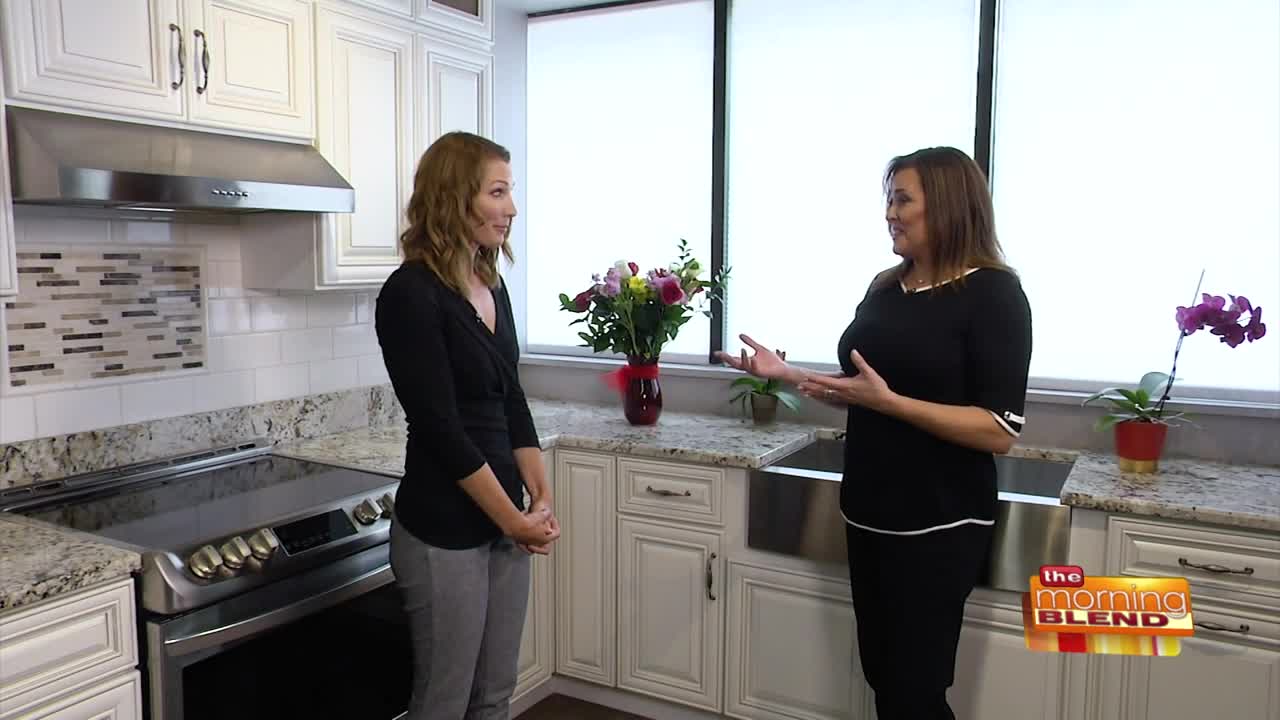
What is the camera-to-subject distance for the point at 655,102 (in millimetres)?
3473

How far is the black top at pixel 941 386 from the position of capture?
6.07ft

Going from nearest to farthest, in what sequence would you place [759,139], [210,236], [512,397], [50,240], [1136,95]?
[512,397] < [50,240] < [210,236] < [1136,95] < [759,139]

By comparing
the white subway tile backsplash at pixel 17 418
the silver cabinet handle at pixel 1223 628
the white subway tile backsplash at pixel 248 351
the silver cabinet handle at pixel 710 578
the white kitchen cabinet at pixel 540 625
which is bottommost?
the white kitchen cabinet at pixel 540 625

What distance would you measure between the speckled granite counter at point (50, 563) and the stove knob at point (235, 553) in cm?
16

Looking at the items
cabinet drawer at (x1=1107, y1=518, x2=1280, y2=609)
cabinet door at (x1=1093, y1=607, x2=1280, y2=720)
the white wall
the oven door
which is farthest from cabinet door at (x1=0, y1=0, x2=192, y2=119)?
cabinet door at (x1=1093, y1=607, x2=1280, y2=720)

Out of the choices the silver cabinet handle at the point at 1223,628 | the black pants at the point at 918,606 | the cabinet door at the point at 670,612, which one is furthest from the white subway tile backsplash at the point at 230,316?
the silver cabinet handle at the point at 1223,628

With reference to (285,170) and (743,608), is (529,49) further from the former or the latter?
(743,608)

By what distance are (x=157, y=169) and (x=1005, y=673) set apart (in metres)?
2.13

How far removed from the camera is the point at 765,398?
3057mm

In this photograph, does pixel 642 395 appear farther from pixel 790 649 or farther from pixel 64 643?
pixel 64 643

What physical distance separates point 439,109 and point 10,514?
1.45m

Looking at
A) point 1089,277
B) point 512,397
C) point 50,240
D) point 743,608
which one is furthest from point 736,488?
point 50,240

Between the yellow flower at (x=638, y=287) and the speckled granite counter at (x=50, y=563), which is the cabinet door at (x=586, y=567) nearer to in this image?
the yellow flower at (x=638, y=287)

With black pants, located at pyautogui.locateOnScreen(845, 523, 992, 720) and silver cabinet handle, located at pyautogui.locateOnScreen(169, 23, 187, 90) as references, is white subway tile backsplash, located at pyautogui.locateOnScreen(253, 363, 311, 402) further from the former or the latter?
black pants, located at pyautogui.locateOnScreen(845, 523, 992, 720)
